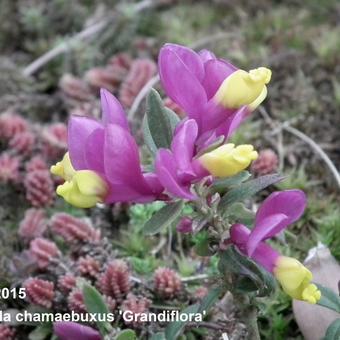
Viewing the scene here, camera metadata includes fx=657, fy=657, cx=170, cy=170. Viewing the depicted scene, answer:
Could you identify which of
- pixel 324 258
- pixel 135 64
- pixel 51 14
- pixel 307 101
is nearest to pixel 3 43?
pixel 51 14

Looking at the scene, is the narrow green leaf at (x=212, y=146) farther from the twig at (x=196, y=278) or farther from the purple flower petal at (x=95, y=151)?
the twig at (x=196, y=278)

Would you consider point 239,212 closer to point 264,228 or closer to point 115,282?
point 264,228

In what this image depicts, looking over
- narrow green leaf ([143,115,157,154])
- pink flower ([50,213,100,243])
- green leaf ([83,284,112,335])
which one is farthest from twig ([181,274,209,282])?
narrow green leaf ([143,115,157,154])

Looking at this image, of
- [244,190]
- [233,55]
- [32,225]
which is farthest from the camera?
[233,55]

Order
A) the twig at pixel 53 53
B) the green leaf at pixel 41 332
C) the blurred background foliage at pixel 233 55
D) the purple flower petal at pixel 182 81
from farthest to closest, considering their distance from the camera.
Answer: the twig at pixel 53 53
the blurred background foliage at pixel 233 55
the green leaf at pixel 41 332
the purple flower petal at pixel 182 81

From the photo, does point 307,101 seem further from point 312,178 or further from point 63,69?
point 63,69

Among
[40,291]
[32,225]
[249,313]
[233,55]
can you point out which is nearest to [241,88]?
[249,313]

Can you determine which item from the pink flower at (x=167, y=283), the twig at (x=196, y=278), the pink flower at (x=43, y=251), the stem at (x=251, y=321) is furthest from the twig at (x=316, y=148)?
the pink flower at (x=43, y=251)

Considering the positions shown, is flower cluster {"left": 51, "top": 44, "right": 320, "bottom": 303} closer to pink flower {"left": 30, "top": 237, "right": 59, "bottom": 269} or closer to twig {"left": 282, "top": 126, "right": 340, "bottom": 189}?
pink flower {"left": 30, "top": 237, "right": 59, "bottom": 269}
